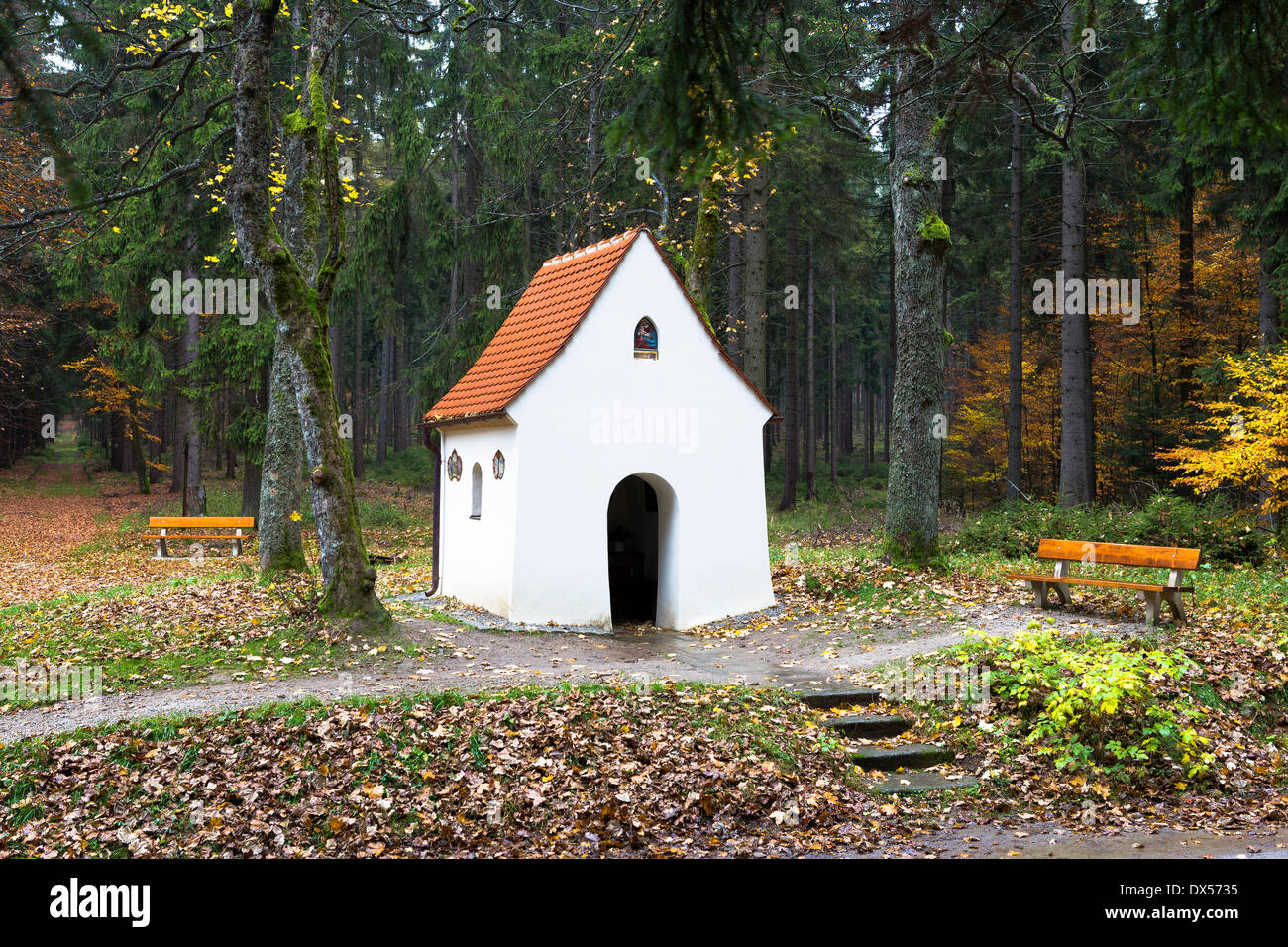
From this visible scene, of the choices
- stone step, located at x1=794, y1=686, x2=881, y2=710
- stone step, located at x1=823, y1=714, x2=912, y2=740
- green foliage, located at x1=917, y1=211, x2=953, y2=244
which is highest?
green foliage, located at x1=917, y1=211, x2=953, y2=244

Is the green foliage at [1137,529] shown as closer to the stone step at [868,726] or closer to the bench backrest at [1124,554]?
the bench backrest at [1124,554]

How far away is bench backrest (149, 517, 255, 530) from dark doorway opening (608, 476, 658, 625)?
7.82 meters

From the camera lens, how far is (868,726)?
834cm

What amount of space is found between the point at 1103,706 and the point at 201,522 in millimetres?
17200

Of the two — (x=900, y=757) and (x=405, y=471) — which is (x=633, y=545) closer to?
(x=900, y=757)

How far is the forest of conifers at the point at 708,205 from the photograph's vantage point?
5.98m

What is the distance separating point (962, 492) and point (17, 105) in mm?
29366

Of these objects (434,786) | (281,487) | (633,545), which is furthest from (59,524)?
(434,786)

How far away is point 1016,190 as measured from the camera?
22.9 metres

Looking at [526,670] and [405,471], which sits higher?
[405,471]

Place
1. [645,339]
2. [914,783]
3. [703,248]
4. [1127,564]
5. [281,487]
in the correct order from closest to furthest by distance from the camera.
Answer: [914,783], [1127,564], [645,339], [281,487], [703,248]

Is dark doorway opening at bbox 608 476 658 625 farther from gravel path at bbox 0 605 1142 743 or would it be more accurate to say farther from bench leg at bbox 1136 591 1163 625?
bench leg at bbox 1136 591 1163 625

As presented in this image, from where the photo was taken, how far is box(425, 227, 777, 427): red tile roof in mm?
13102

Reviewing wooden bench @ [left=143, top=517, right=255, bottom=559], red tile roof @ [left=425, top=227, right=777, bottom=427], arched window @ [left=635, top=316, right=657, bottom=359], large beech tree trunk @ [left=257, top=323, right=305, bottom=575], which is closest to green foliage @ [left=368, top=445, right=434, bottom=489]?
wooden bench @ [left=143, top=517, right=255, bottom=559]
